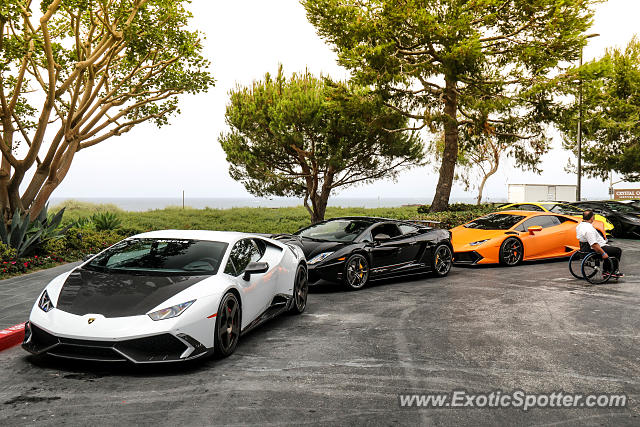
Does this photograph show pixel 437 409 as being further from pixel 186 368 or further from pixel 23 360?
pixel 23 360

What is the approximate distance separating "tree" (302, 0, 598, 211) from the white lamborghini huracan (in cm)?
1753

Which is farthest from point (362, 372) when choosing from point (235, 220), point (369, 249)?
point (235, 220)

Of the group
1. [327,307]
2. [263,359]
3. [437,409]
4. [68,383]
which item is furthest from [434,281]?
[68,383]

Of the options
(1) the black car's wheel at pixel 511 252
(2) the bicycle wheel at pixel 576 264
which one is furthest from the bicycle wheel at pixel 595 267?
(1) the black car's wheel at pixel 511 252

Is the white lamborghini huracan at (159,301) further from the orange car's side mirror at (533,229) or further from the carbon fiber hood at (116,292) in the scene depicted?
the orange car's side mirror at (533,229)

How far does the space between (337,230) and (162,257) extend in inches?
213

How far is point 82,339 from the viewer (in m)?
4.84

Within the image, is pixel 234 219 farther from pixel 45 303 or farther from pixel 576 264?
pixel 45 303

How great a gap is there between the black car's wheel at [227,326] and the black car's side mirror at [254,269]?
35cm

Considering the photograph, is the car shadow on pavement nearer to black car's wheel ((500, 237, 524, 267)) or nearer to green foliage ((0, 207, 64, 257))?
green foliage ((0, 207, 64, 257))

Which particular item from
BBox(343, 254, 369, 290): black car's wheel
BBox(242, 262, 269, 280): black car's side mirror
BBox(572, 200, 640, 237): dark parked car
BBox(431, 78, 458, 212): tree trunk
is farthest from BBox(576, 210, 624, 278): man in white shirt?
BBox(431, 78, 458, 212): tree trunk

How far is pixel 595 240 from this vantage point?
10.9 m

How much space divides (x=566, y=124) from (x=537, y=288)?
59.4 feet

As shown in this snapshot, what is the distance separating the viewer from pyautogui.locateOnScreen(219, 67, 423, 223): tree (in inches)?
953
